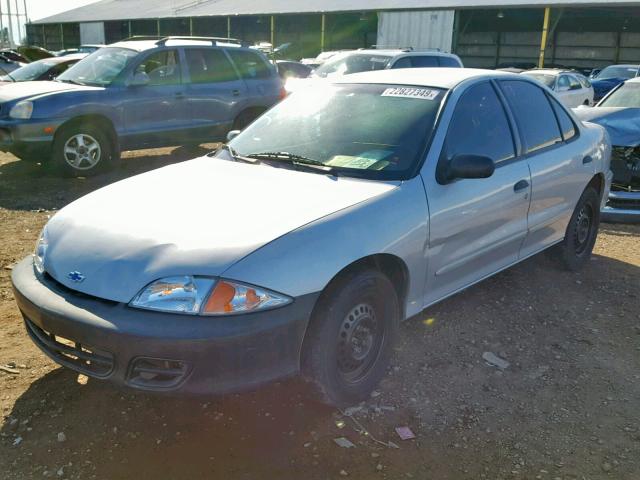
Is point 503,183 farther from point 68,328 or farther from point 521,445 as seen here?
point 68,328

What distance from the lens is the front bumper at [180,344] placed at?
259cm

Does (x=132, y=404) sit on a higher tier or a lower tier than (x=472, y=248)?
lower

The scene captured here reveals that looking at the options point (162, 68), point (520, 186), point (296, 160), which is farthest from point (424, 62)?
point (296, 160)

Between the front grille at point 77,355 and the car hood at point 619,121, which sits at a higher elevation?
the car hood at point 619,121

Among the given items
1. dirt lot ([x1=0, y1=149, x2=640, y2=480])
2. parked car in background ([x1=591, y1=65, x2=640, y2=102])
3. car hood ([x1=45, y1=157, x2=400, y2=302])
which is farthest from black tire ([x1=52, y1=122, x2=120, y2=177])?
parked car in background ([x1=591, y1=65, x2=640, y2=102])

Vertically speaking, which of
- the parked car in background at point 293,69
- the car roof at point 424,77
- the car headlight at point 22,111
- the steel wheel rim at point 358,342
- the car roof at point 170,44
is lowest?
the steel wheel rim at point 358,342

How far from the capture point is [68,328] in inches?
108

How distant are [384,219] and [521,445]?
1246 mm

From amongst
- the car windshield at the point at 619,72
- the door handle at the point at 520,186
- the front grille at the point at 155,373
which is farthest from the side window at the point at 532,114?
the car windshield at the point at 619,72

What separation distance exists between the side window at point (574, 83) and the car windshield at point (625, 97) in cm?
760

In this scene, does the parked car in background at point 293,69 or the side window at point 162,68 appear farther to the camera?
the parked car in background at point 293,69

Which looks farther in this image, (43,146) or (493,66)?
(493,66)

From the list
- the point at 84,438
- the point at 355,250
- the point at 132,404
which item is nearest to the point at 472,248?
the point at 355,250

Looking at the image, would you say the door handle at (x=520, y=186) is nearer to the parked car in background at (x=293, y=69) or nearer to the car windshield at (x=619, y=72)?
the parked car in background at (x=293, y=69)
